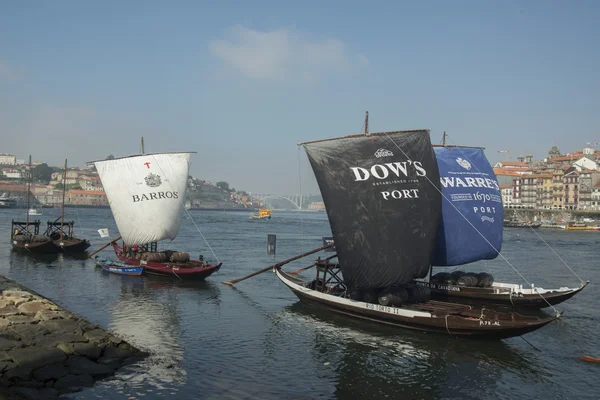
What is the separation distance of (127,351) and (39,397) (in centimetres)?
473

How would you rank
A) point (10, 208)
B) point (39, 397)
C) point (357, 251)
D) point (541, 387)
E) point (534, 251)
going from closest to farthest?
point (39, 397) → point (541, 387) → point (357, 251) → point (534, 251) → point (10, 208)

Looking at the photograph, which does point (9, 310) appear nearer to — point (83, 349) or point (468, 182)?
point (83, 349)

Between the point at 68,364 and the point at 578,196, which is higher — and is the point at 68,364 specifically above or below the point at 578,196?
below

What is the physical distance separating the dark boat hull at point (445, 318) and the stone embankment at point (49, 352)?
10.5 metres

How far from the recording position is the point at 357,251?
26.0 meters

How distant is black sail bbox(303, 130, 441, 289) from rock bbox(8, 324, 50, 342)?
1326cm

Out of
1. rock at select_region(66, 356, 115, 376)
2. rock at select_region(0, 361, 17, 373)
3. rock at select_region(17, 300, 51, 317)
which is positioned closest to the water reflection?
rock at select_region(66, 356, 115, 376)

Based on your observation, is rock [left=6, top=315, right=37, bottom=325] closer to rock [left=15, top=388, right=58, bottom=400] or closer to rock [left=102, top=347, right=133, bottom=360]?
rock [left=102, top=347, right=133, bottom=360]

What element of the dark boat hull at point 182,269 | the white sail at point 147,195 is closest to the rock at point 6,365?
the dark boat hull at point 182,269

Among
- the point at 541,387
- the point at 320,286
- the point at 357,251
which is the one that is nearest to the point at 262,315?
the point at 320,286

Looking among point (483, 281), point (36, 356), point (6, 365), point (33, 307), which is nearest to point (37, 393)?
point (6, 365)

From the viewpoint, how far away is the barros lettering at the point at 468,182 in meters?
33.1

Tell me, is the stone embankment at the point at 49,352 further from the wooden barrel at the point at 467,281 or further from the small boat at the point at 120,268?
the wooden barrel at the point at 467,281

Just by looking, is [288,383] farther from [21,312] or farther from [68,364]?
[21,312]
